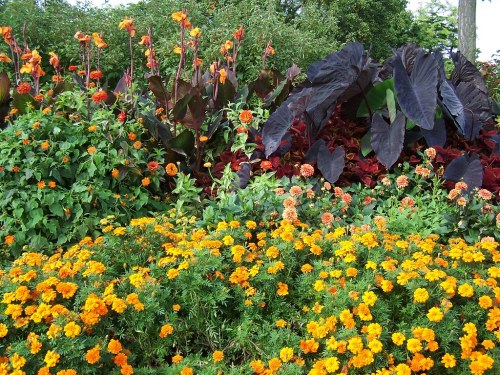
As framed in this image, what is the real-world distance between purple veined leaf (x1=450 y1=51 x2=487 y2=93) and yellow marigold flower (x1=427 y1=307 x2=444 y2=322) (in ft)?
8.84

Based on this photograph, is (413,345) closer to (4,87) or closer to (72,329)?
(72,329)

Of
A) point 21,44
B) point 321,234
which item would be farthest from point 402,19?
point 321,234

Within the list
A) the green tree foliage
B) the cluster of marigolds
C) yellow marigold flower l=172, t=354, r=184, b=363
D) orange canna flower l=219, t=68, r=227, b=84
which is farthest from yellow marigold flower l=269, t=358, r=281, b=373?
the green tree foliage

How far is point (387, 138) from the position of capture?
3.45m

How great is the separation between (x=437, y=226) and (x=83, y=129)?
202 centimetres

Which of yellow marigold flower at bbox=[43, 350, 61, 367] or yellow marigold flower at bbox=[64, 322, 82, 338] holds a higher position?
yellow marigold flower at bbox=[64, 322, 82, 338]

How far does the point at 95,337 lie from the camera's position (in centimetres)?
186

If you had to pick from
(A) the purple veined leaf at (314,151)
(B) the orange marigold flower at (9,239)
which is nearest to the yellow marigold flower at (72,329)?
(B) the orange marigold flower at (9,239)

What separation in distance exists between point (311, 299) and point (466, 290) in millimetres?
566

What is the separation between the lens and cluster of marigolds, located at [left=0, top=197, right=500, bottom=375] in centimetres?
183

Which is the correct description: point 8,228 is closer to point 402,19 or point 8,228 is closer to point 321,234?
point 321,234

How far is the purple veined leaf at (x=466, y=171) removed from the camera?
10.7ft

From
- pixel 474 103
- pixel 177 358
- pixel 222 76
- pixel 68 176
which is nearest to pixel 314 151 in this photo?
pixel 222 76

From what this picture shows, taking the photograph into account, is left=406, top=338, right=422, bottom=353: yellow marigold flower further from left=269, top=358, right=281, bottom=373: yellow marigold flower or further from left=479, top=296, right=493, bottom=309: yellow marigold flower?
left=269, top=358, right=281, bottom=373: yellow marigold flower
